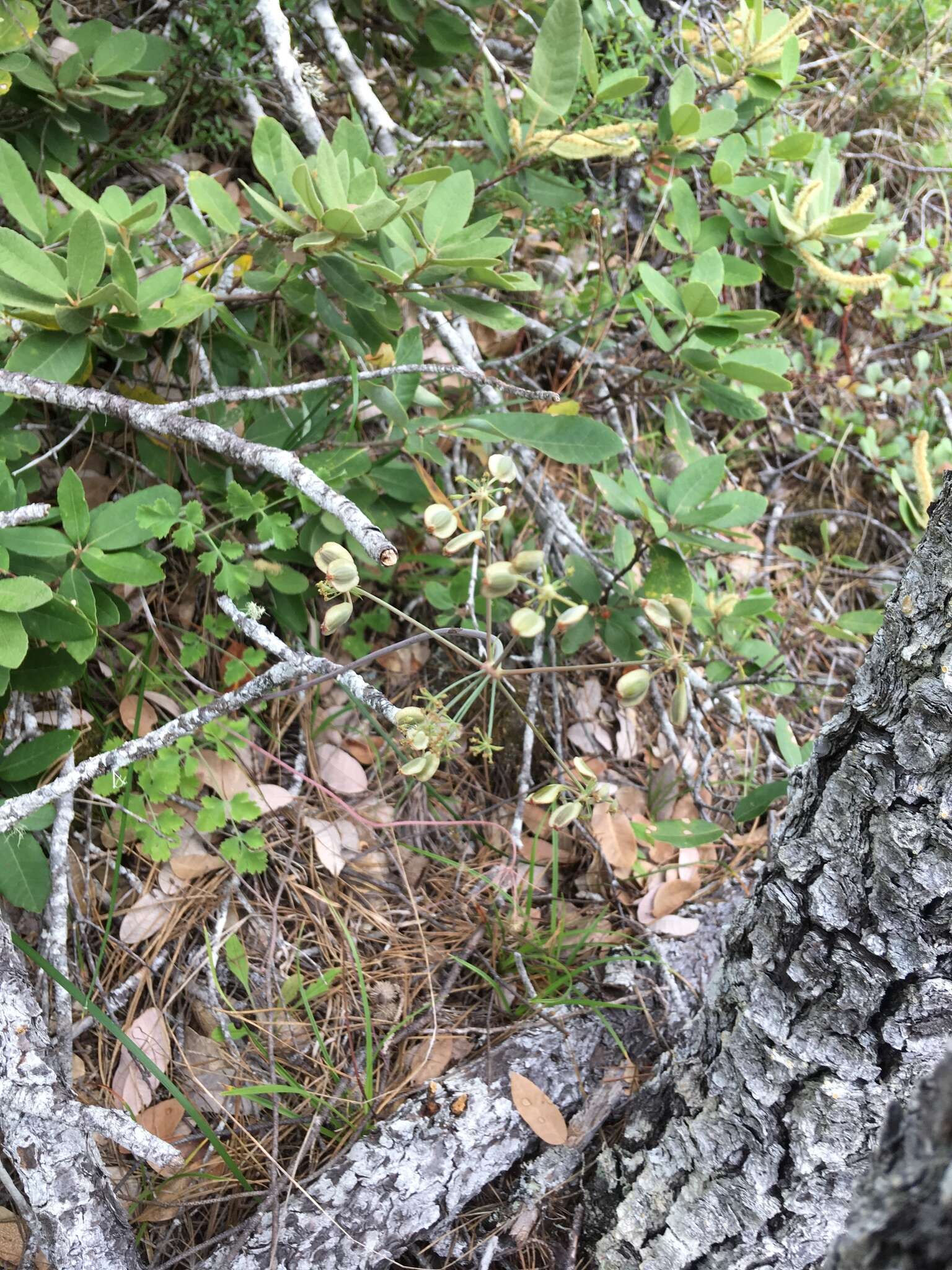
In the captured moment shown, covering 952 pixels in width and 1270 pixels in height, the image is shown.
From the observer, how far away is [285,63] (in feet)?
6.00

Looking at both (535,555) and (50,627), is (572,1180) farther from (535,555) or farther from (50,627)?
(50,627)

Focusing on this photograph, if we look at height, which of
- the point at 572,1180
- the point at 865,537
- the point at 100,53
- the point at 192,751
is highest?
the point at 100,53

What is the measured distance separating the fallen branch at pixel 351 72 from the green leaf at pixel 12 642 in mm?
1363

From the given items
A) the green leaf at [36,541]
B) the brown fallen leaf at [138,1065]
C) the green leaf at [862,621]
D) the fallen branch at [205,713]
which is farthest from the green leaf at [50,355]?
the green leaf at [862,621]

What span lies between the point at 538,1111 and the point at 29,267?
62.8 inches

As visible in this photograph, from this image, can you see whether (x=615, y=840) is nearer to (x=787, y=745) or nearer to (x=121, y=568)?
(x=787, y=745)

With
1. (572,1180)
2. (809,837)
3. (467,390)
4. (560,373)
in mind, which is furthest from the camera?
(560,373)

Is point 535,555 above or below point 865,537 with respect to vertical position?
above

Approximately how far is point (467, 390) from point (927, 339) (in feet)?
6.16

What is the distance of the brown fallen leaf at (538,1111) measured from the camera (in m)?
1.42

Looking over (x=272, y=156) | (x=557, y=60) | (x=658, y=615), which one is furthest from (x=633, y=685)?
(x=557, y=60)

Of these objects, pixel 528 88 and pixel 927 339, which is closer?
pixel 528 88

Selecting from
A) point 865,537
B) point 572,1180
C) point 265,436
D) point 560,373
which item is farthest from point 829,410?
point 572,1180

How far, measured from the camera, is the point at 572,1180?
143cm
